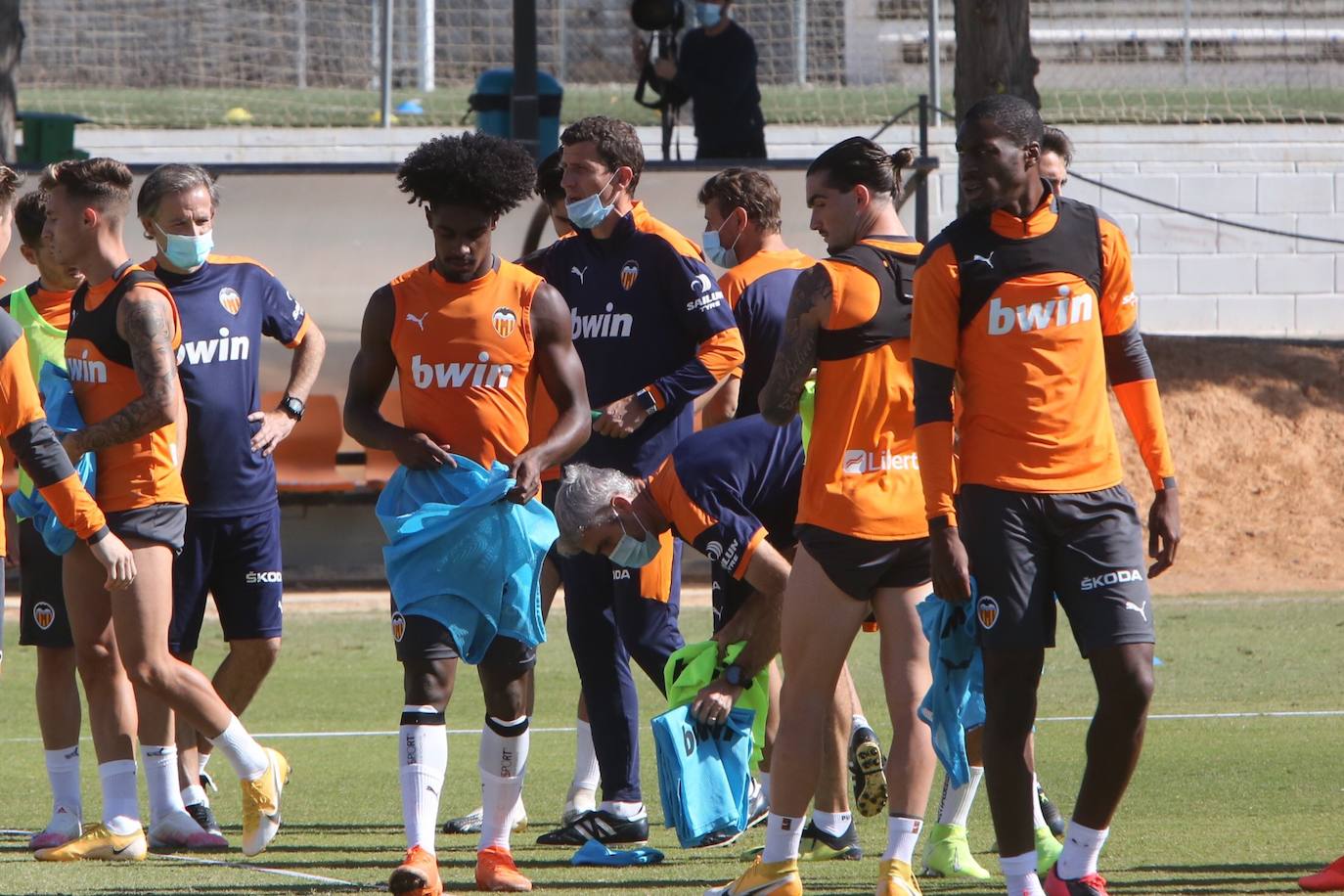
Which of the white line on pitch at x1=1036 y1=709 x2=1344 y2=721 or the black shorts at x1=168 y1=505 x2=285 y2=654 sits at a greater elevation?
the black shorts at x1=168 y1=505 x2=285 y2=654

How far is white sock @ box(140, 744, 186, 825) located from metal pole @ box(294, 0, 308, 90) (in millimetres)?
19643

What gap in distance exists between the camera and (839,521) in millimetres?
5277

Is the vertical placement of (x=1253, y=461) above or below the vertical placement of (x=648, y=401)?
below

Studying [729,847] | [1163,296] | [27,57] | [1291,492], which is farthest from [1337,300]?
[27,57]

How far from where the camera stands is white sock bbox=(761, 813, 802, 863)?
17.3ft

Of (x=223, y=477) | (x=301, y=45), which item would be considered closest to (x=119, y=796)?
(x=223, y=477)

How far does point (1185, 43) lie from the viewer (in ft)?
78.4

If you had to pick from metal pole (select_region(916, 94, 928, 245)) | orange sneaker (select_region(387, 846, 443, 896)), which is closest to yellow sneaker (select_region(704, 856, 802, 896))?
orange sneaker (select_region(387, 846, 443, 896))

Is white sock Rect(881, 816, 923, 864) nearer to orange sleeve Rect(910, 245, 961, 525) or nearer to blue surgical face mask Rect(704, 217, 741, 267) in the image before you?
orange sleeve Rect(910, 245, 961, 525)

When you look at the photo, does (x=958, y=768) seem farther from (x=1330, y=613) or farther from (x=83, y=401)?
(x=1330, y=613)

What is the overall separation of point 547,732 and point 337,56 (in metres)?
17.2

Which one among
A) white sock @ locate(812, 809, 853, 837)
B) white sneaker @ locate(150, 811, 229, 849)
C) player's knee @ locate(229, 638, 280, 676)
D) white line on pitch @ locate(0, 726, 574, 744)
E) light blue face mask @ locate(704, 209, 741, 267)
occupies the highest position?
light blue face mask @ locate(704, 209, 741, 267)

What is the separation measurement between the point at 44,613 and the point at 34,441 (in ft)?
4.54

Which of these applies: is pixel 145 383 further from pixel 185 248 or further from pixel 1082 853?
pixel 1082 853
